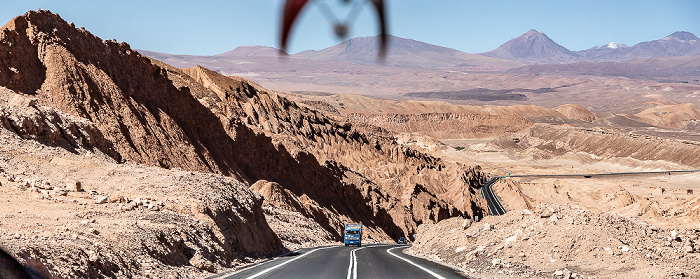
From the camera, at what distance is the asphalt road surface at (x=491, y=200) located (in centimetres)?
7978

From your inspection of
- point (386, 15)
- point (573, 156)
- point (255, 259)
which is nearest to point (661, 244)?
point (255, 259)

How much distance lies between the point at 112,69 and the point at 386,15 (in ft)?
135

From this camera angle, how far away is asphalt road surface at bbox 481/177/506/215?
79.8 metres

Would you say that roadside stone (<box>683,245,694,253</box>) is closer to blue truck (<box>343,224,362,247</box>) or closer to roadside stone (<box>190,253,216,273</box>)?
roadside stone (<box>190,253,216,273</box>)

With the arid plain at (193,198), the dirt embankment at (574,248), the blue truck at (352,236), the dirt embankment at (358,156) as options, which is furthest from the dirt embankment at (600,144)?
the dirt embankment at (574,248)

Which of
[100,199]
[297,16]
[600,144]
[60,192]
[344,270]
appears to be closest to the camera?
[297,16]

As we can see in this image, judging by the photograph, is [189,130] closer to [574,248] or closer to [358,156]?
[574,248]

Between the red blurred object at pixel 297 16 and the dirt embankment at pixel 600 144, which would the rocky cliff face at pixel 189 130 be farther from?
the dirt embankment at pixel 600 144

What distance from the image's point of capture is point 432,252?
29.0m

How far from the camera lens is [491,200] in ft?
291

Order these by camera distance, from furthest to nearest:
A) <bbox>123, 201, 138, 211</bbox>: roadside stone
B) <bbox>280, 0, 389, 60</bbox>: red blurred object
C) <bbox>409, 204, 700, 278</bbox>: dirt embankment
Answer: <bbox>123, 201, 138, 211</bbox>: roadside stone → <bbox>409, 204, 700, 278</bbox>: dirt embankment → <bbox>280, 0, 389, 60</bbox>: red blurred object

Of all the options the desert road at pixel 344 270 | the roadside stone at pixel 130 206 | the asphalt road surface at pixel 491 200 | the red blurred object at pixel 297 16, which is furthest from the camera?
the asphalt road surface at pixel 491 200

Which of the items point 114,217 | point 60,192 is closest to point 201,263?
point 114,217

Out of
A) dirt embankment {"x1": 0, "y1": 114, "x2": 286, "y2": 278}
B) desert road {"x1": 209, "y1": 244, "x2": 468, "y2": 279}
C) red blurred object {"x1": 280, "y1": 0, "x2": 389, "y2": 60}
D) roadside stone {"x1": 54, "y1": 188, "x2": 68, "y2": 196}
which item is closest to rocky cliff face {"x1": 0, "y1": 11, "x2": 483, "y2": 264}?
dirt embankment {"x1": 0, "y1": 114, "x2": 286, "y2": 278}
